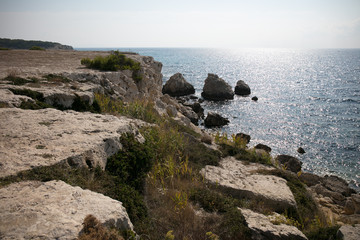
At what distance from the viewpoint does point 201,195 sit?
6641mm

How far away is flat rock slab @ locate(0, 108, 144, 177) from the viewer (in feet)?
14.3

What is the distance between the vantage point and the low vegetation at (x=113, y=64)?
15.6 m

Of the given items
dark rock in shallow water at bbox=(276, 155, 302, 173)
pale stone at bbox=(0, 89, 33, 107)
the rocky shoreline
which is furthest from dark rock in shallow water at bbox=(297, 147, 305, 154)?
pale stone at bbox=(0, 89, 33, 107)

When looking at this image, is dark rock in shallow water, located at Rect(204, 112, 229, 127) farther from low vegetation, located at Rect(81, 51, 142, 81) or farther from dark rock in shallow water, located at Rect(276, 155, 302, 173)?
low vegetation, located at Rect(81, 51, 142, 81)

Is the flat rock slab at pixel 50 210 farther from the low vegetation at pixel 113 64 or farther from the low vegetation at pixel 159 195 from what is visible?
the low vegetation at pixel 113 64

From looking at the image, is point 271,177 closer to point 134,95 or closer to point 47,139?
point 47,139

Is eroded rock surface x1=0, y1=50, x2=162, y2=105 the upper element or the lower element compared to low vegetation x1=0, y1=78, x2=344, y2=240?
upper

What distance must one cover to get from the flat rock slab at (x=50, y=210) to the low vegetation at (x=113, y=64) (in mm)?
12993

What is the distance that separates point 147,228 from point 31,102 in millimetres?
5670

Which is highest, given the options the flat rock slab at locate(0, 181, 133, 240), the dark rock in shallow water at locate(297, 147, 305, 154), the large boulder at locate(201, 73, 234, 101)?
the flat rock slab at locate(0, 181, 133, 240)

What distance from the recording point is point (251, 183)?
8.53m

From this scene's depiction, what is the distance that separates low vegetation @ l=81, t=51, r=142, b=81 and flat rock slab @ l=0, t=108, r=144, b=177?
9.23m

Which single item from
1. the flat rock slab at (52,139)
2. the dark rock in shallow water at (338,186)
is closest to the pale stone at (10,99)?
the flat rock slab at (52,139)

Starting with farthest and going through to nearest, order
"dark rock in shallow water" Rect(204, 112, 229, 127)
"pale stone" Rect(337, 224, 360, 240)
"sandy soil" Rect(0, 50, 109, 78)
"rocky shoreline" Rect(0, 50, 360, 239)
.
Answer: "dark rock in shallow water" Rect(204, 112, 229, 127), "sandy soil" Rect(0, 50, 109, 78), "pale stone" Rect(337, 224, 360, 240), "rocky shoreline" Rect(0, 50, 360, 239)
